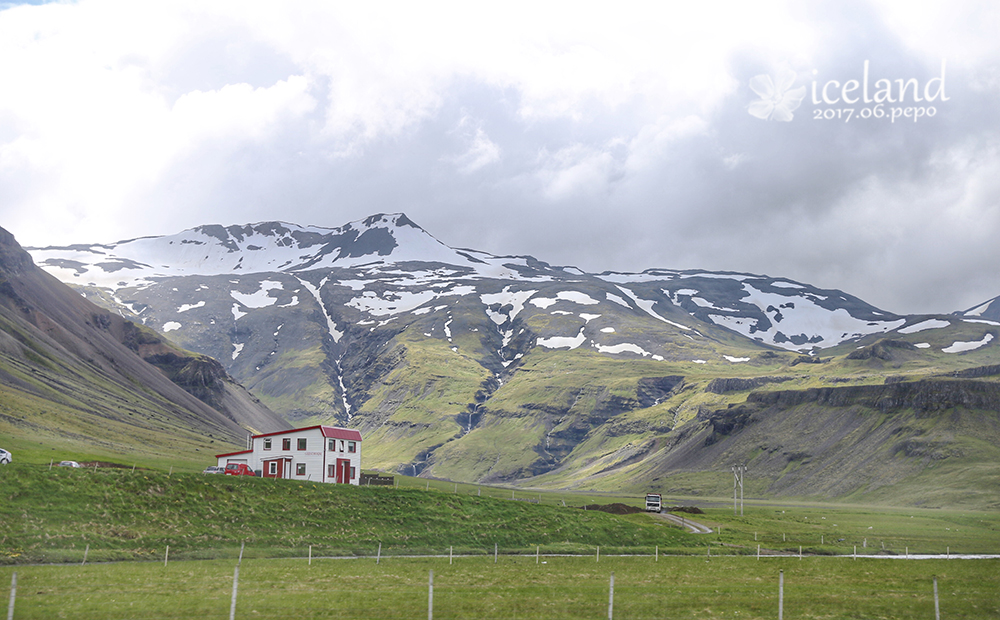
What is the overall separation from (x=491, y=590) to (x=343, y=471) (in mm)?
57971

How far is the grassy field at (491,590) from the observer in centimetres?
3164

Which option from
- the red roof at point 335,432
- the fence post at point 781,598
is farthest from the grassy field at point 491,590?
the red roof at point 335,432

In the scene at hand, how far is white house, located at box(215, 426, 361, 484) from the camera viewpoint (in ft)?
294

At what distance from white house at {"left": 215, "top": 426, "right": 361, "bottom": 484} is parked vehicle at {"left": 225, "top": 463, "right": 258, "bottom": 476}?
5.64ft

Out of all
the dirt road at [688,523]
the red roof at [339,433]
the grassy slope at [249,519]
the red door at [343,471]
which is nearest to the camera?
the grassy slope at [249,519]

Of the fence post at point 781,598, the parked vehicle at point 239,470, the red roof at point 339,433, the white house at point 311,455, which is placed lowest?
the fence post at point 781,598

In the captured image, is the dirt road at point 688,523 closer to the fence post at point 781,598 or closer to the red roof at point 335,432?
the red roof at point 335,432

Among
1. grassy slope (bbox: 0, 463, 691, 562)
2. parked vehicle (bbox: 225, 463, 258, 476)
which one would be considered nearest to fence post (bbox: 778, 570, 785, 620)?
grassy slope (bbox: 0, 463, 691, 562)

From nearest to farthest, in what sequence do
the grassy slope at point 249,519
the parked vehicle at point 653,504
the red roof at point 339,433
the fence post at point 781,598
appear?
the fence post at point 781,598 < the grassy slope at point 249,519 < the red roof at point 339,433 < the parked vehicle at point 653,504

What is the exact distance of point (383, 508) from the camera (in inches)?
2552

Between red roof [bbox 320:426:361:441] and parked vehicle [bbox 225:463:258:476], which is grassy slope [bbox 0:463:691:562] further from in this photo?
parked vehicle [bbox 225:463:258:476]

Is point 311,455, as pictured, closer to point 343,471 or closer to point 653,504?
point 343,471

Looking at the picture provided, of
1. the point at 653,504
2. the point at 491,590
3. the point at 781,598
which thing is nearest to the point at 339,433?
the point at 653,504

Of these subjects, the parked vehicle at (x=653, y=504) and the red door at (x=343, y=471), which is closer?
the red door at (x=343, y=471)
